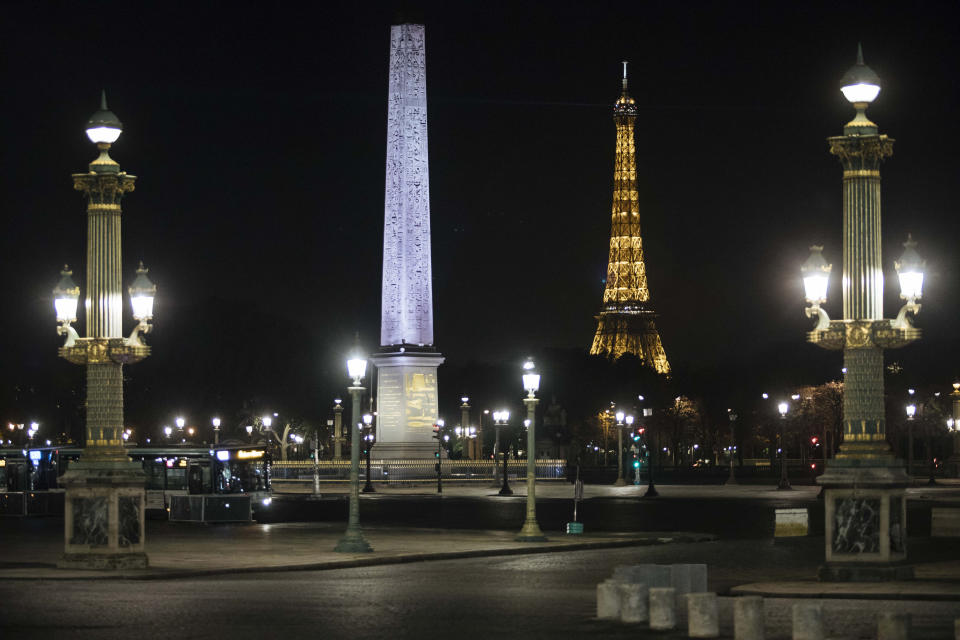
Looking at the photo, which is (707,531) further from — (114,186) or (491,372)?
(491,372)

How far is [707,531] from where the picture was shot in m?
35.8

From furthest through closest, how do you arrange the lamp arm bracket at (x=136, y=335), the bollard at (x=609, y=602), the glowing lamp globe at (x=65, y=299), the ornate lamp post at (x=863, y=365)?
1. the glowing lamp globe at (x=65, y=299)
2. the lamp arm bracket at (x=136, y=335)
3. the ornate lamp post at (x=863, y=365)
4. the bollard at (x=609, y=602)

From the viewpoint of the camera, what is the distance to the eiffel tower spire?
5399 inches

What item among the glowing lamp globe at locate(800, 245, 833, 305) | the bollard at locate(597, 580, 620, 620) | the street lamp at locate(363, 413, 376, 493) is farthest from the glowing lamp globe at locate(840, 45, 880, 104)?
the street lamp at locate(363, 413, 376, 493)

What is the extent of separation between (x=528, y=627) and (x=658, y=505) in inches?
1386

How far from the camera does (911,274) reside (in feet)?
69.1

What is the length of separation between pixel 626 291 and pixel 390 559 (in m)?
114

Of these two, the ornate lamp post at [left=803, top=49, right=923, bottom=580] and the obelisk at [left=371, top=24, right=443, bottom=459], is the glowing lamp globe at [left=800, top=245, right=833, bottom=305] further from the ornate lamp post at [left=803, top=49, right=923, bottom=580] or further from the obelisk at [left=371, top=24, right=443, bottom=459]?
the obelisk at [left=371, top=24, right=443, bottom=459]

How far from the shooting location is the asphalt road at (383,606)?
53.3ft

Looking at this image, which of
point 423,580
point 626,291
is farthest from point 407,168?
point 626,291

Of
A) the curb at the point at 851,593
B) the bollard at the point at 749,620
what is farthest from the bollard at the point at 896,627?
the curb at the point at 851,593

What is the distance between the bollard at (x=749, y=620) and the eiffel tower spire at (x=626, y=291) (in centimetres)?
12121

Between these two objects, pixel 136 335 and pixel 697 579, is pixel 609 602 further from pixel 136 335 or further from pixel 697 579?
pixel 136 335

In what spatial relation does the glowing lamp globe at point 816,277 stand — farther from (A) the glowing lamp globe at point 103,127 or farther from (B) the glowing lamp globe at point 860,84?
(A) the glowing lamp globe at point 103,127
